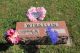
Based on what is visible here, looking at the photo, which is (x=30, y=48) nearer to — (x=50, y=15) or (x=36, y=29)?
(x=36, y=29)

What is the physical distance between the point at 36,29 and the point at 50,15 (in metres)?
1.29

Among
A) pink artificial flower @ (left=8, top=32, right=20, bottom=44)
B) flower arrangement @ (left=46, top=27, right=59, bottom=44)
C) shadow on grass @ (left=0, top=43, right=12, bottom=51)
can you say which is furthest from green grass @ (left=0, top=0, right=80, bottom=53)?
flower arrangement @ (left=46, top=27, right=59, bottom=44)

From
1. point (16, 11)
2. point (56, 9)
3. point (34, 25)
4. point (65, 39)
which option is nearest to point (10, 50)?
point (34, 25)

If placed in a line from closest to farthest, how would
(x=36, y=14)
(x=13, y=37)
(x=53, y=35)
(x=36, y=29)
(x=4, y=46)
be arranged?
(x=53, y=35)
(x=13, y=37)
(x=36, y=29)
(x=36, y=14)
(x=4, y=46)

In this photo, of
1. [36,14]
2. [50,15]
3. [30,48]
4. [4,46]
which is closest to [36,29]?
[36,14]

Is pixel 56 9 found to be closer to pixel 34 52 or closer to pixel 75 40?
pixel 75 40

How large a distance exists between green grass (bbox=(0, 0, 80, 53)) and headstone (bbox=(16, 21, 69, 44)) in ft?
1.30

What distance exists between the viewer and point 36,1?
271 inches

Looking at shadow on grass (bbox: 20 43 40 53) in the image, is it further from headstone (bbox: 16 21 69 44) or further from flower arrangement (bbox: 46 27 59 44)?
flower arrangement (bbox: 46 27 59 44)

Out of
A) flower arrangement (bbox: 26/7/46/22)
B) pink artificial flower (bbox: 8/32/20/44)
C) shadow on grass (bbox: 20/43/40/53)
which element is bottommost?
shadow on grass (bbox: 20/43/40/53)

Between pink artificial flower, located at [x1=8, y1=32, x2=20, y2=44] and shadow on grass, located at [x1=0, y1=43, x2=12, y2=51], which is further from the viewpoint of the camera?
shadow on grass, located at [x1=0, y1=43, x2=12, y2=51]

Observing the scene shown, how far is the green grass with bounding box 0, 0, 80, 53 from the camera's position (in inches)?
210

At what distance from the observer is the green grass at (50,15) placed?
5324 millimetres

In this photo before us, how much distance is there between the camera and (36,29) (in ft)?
16.9
